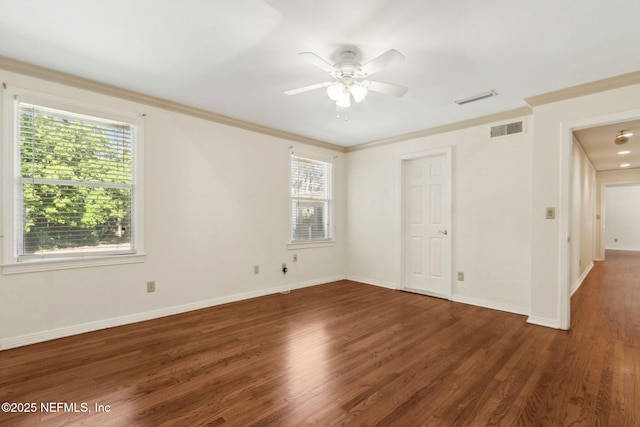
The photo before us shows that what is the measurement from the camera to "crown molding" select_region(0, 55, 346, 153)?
274cm

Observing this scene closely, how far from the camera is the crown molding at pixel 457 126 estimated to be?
12.2ft

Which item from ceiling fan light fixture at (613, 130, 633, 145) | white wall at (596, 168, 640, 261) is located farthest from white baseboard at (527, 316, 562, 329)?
white wall at (596, 168, 640, 261)

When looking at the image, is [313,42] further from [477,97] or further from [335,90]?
[477,97]

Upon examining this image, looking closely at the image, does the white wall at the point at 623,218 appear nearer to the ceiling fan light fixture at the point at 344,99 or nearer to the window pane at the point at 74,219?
the ceiling fan light fixture at the point at 344,99

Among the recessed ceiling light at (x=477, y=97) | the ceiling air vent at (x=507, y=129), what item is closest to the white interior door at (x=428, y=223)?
the ceiling air vent at (x=507, y=129)

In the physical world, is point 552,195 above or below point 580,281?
above

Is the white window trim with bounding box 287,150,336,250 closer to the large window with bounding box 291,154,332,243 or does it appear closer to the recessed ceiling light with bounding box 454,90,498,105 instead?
the large window with bounding box 291,154,332,243

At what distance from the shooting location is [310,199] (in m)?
5.26

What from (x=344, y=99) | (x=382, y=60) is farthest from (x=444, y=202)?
(x=382, y=60)

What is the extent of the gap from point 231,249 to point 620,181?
386 inches

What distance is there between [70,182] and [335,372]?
3.05 m

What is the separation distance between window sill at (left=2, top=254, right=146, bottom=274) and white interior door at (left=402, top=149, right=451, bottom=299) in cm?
382

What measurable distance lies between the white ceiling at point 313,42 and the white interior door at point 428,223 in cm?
141

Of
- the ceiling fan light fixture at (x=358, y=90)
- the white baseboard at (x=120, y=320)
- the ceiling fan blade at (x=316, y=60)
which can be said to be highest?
the ceiling fan blade at (x=316, y=60)
